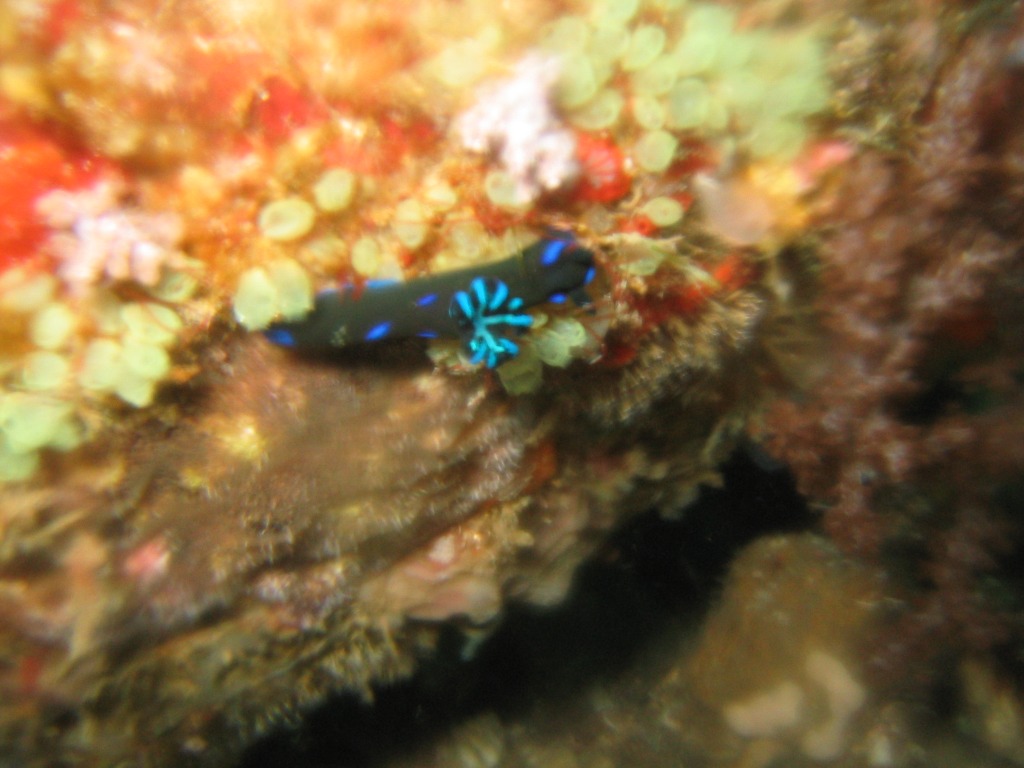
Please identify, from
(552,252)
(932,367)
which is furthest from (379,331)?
(932,367)

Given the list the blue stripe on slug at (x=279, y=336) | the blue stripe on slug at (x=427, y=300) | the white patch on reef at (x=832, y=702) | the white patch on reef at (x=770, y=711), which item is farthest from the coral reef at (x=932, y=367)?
the blue stripe on slug at (x=279, y=336)

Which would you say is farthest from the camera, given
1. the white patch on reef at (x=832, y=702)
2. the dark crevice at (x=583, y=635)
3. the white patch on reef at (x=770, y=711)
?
the dark crevice at (x=583, y=635)

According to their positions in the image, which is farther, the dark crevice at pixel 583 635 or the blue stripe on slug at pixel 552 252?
the dark crevice at pixel 583 635

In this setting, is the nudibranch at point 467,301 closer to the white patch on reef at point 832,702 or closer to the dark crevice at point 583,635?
the dark crevice at point 583,635

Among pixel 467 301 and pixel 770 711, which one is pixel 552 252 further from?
pixel 770 711

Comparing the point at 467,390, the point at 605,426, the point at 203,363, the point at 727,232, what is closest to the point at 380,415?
the point at 467,390

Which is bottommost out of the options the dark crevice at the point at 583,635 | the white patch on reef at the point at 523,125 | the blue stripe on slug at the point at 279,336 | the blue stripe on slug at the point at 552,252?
the dark crevice at the point at 583,635

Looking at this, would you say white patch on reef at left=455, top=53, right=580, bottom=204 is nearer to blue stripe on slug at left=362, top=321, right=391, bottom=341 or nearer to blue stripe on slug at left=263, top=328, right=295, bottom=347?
blue stripe on slug at left=362, top=321, right=391, bottom=341
